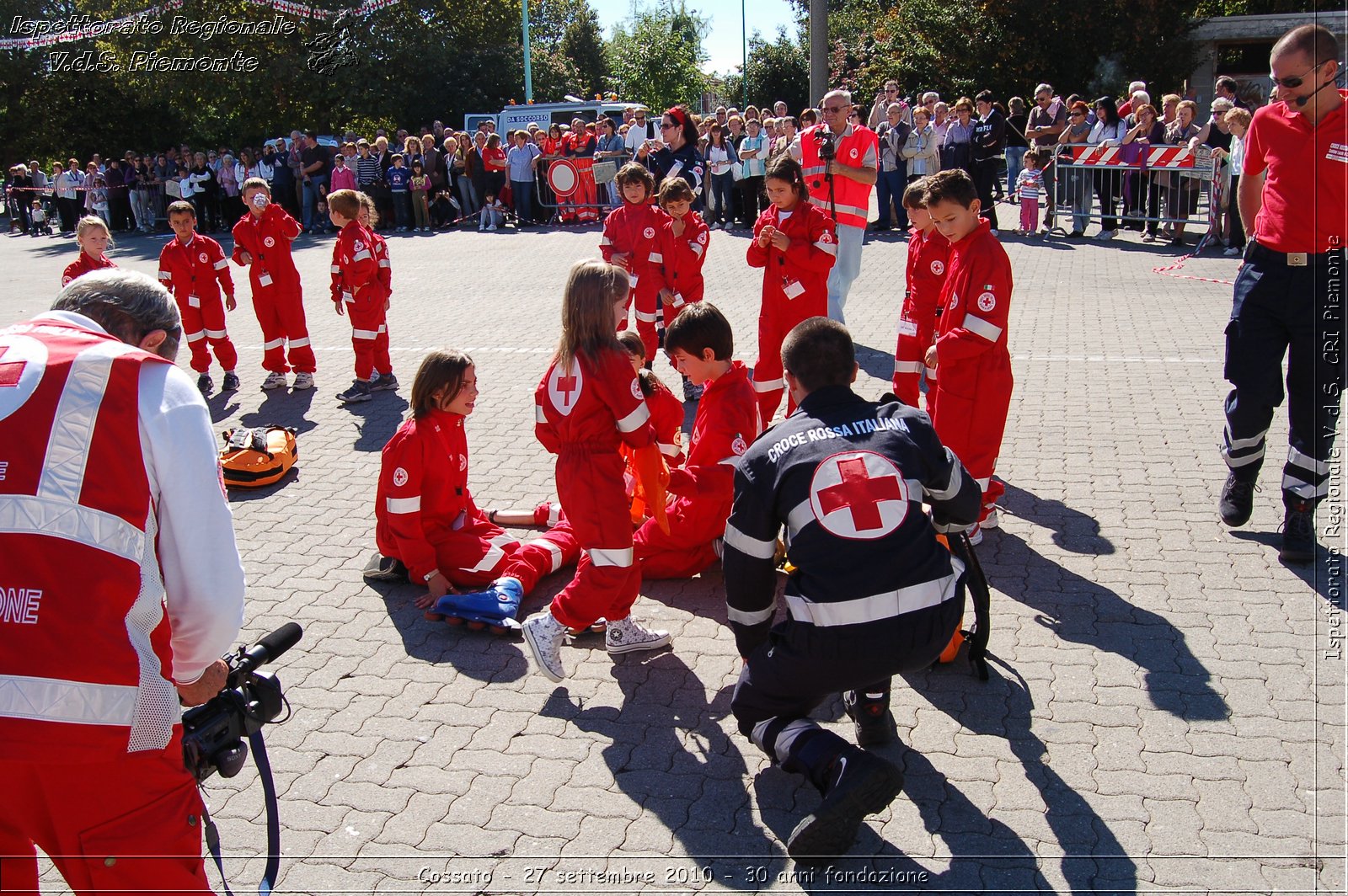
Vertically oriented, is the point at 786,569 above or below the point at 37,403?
below

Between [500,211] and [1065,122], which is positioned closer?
[1065,122]

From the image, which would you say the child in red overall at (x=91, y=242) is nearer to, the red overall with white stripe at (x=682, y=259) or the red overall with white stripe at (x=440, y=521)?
the red overall with white stripe at (x=682, y=259)

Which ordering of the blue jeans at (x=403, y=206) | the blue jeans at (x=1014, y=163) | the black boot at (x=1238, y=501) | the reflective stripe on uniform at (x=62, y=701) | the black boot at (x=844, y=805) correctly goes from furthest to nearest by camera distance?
the blue jeans at (x=403, y=206) < the blue jeans at (x=1014, y=163) < the black boot at (x=1238, y=501) < the black boot at (x=844, y=805) < the reflective stripe on uniform at (x=62, y=701)

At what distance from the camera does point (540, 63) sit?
4322 centimetres

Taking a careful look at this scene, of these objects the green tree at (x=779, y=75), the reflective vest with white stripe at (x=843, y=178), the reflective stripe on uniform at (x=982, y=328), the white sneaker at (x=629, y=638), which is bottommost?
the white sneaker at (x=629, y=638)

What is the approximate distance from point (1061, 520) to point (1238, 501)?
2.98 ft

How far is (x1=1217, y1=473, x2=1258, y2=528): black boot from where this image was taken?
18.2 ft

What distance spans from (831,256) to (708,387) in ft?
7.62

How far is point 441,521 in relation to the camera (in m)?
5.30

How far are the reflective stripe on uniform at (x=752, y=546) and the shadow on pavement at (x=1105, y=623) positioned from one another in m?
1.84

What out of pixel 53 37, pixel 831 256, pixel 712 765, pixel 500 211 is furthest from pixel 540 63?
pixel 712 765

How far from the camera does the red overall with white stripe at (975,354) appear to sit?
5.19 metres

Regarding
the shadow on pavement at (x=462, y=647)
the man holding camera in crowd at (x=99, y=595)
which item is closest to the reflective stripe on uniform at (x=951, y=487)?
the shadow on pavement at (x=462, y=647)

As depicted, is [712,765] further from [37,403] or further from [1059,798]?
[37,403]
